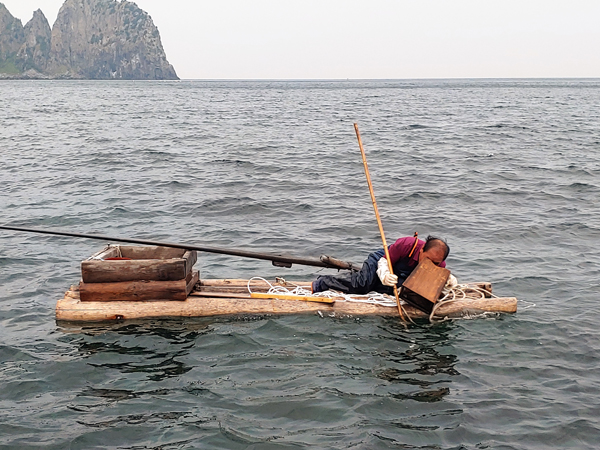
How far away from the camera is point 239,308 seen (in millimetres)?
8695

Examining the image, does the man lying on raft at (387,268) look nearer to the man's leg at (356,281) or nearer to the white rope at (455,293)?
the man's leg at (356,281)

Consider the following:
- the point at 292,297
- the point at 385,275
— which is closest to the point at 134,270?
the point at 292,297

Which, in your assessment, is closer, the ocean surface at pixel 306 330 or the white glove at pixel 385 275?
the ocean surface at pixel 306 330

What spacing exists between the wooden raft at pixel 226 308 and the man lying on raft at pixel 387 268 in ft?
1.32

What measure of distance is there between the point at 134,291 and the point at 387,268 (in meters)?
3.31

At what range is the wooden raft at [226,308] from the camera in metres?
8.48

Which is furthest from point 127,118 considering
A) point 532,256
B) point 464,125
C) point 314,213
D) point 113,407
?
point 113,407

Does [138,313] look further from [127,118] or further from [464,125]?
[127,118]

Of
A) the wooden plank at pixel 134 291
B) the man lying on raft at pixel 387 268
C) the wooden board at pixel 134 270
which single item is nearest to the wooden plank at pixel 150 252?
the wooden board at pixel 134 270

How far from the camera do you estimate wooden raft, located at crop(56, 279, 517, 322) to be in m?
8.48

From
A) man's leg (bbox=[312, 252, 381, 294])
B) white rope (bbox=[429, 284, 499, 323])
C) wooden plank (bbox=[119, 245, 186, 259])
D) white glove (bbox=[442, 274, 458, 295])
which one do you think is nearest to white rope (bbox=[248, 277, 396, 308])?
man's leg (bbox=[312, 252, 381, 294])

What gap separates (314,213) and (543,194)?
22.3 feet

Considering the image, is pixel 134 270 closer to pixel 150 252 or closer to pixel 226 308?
pixel 150 252

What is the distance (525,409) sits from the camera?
664 centimetres
